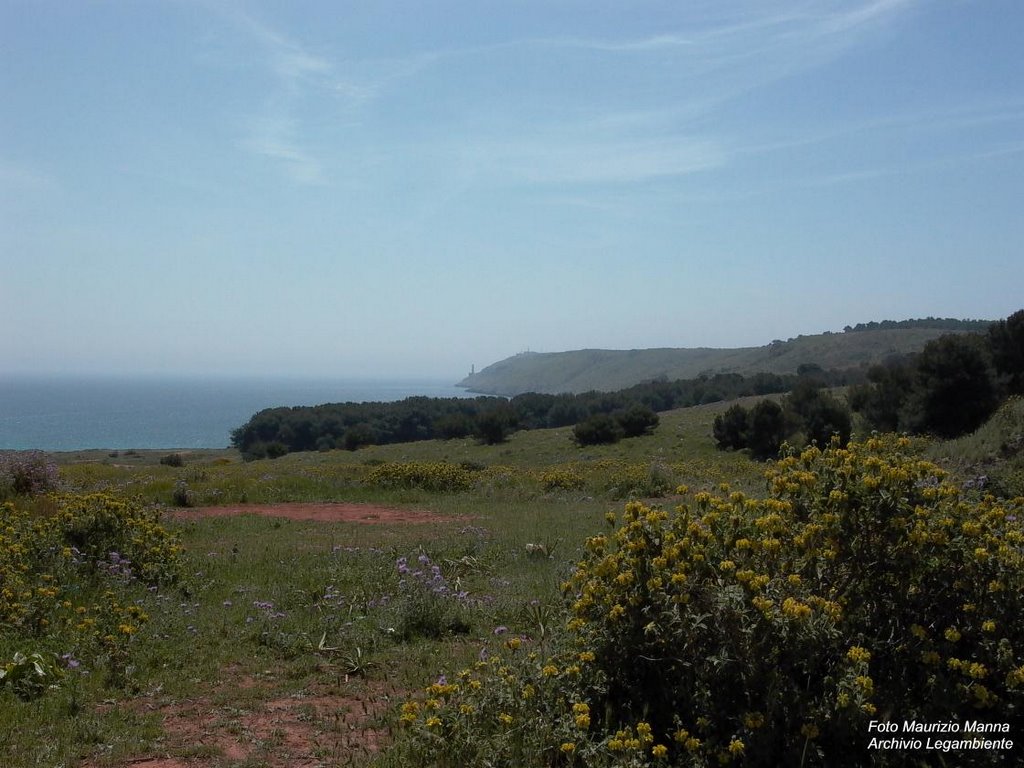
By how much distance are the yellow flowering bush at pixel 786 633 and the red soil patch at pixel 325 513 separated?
34.3ft

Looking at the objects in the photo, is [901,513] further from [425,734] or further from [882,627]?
[425,734]

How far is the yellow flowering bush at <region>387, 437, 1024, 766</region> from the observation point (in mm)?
3363

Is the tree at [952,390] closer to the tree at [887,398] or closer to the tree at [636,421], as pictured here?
the tree at [887,398]

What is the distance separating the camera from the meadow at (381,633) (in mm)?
3529

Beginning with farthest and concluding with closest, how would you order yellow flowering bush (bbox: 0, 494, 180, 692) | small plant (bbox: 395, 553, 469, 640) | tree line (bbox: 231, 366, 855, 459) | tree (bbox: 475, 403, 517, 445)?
tree line (bbox: 231, 366, 855, 459) → tree (bbox: 475, 403, 517, 445) → small plant (bbox: 395, 553, 469, 640) → yellow flowering bush (bbox: 0, 494, 180, 692)

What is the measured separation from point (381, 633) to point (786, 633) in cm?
391

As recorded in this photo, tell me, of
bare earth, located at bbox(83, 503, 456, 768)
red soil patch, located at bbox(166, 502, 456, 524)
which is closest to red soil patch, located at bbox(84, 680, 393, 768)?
bare earth, located at bbox(83, 503, 456, 768)

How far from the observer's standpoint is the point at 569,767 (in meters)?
3.51

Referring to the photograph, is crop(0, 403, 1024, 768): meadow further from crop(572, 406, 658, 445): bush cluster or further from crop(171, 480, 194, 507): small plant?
crop(572, 406, 658, 445): bush cluster

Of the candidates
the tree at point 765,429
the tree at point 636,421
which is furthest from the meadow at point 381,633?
the tree at point 636,421

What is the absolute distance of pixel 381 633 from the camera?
6.33m

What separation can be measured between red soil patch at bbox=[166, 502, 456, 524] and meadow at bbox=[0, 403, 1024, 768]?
3.01 metres

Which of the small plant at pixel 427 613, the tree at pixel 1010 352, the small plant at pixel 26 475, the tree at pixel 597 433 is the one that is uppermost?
the tree at pixel 1010 352

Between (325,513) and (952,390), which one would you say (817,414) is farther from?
(325,513)
